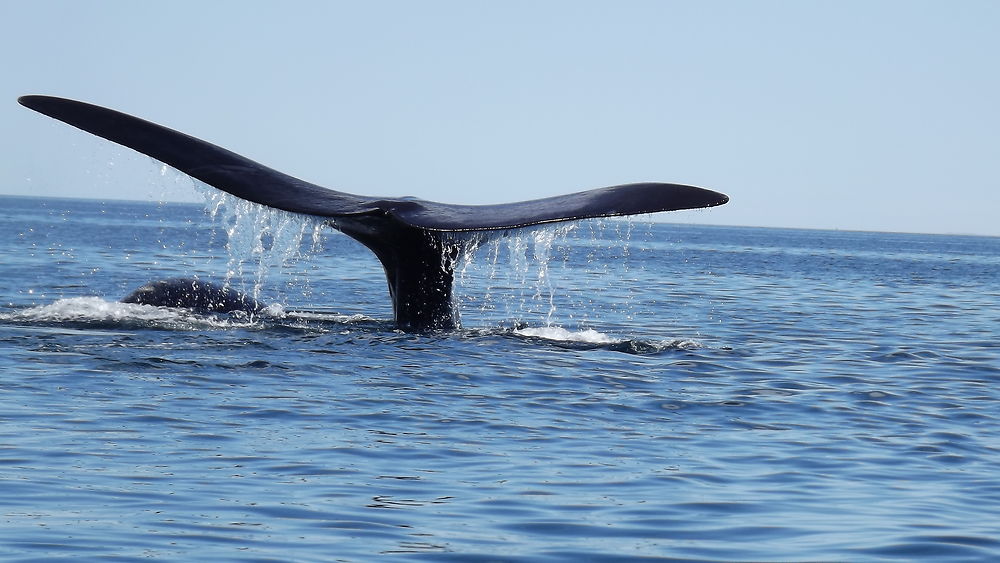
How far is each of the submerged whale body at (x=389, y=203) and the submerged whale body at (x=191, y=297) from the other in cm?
256

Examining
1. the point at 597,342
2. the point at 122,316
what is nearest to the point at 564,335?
the point at 597,342

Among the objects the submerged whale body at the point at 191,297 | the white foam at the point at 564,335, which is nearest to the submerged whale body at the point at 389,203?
the white foam at the point at 564,335

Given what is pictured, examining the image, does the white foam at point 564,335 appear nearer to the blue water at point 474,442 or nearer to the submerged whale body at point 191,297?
the blue water at point 474,442

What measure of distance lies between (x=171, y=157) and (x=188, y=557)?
5.13 m

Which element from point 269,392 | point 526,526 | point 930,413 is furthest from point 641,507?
point 930,413

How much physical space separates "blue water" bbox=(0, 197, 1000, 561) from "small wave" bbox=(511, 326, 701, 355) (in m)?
0.06

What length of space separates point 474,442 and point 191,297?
6184mm

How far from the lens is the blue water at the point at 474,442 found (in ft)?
19.9

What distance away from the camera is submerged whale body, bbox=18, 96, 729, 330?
964 centimetres

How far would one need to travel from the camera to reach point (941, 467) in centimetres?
799

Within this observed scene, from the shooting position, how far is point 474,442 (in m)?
8.10

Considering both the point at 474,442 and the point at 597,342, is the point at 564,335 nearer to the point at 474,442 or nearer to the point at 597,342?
the point at 597,342

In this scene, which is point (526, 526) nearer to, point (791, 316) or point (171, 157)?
point (171, 157)

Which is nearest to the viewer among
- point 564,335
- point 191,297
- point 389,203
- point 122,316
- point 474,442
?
point 474,442
